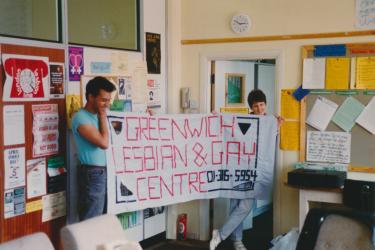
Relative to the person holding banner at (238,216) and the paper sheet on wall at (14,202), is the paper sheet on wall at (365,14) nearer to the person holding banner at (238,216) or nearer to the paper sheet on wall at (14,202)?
the person holding banner at (238,216)

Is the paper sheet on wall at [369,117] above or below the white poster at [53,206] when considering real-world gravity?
above

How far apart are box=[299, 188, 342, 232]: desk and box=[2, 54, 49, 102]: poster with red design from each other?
7.09 ft

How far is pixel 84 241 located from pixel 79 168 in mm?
1572

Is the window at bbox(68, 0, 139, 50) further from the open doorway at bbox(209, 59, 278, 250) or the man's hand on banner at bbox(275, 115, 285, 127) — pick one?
the man's hand on banner at bbox(275, 115, 285, 127)

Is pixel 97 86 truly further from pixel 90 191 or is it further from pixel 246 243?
pixel 246 243

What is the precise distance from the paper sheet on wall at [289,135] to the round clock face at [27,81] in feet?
7.23

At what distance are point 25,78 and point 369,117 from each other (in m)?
2.73

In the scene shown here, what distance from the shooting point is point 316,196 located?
4176mm

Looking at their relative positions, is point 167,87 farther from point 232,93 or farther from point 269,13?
point 269,13

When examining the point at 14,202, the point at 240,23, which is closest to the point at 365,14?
the point at 240,23

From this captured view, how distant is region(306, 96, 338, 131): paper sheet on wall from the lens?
4.43 meters

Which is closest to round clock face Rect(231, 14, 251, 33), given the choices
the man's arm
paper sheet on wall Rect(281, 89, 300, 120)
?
paper sheet on wall Rect(281, 89, 300, 120)

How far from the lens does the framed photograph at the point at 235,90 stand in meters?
5.26

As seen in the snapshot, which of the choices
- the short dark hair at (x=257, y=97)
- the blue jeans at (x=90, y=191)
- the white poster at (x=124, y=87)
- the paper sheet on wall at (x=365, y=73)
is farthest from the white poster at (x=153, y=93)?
the paper sheet on wall at (x=365, y=73)
